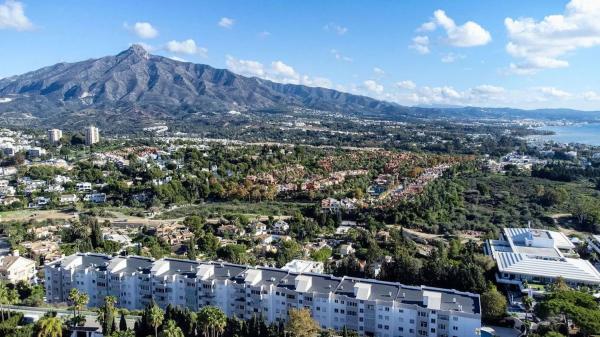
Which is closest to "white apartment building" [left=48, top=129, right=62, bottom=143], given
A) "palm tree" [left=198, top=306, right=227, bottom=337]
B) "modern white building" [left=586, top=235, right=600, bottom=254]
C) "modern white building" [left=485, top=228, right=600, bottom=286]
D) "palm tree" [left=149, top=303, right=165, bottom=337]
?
"palm tree" [left=149, top=303, right=165, bottom=337]

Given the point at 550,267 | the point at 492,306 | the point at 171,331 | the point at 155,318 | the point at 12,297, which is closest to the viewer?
the point at 171,331

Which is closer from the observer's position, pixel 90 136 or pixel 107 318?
pixel 107 318

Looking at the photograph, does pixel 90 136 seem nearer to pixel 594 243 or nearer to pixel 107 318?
pixel 107 318

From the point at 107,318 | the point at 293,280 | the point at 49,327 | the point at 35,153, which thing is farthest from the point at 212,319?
the point at 35,153

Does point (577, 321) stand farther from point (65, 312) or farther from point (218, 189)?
point (218, 189)

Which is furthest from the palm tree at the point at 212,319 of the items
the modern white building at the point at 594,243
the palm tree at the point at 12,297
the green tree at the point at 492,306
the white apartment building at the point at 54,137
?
the white apartment building at the point at 54,137

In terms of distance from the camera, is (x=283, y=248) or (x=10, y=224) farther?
(x=10, y=224)

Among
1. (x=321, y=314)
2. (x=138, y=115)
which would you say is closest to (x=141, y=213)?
(x=321, y=314)
